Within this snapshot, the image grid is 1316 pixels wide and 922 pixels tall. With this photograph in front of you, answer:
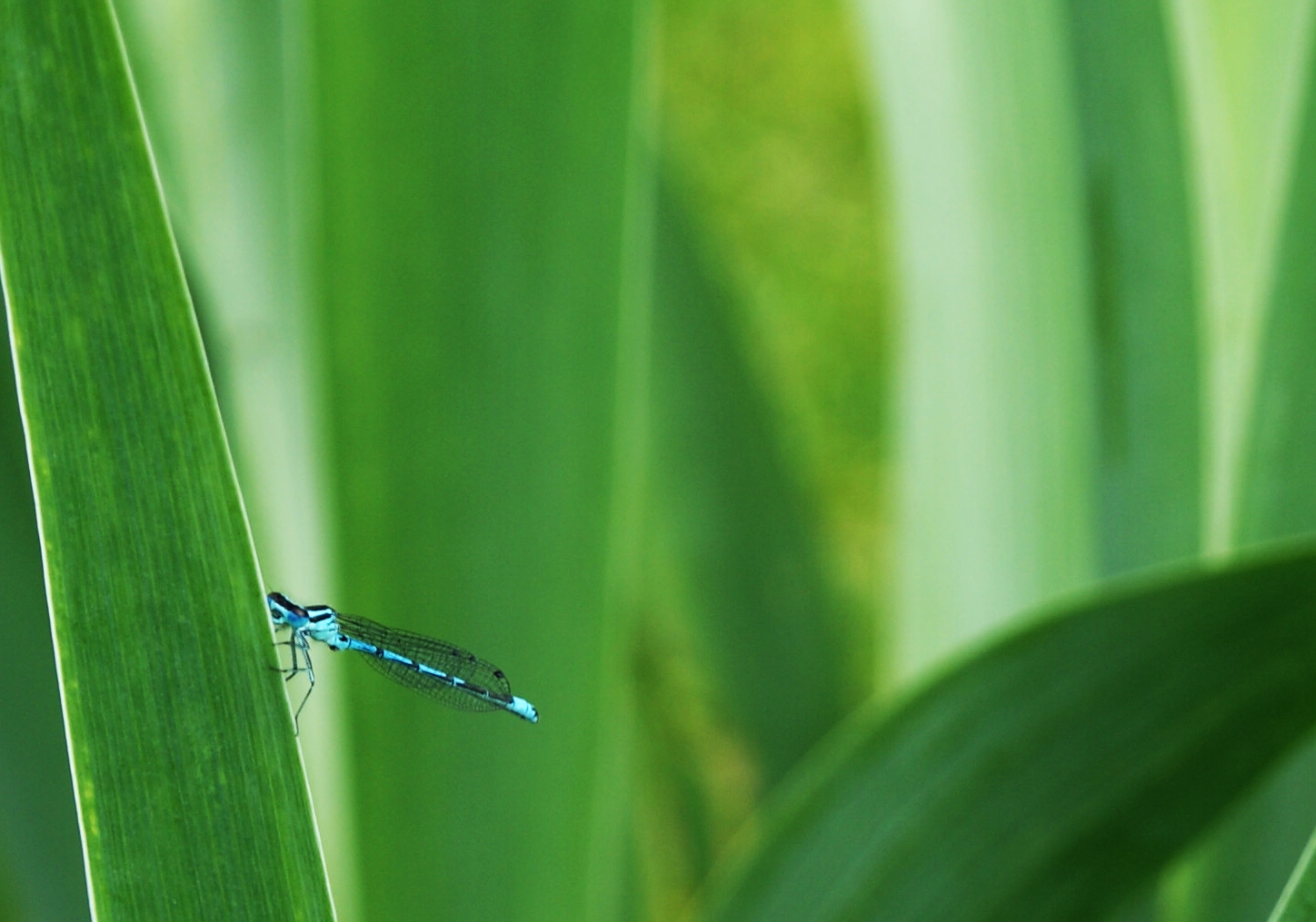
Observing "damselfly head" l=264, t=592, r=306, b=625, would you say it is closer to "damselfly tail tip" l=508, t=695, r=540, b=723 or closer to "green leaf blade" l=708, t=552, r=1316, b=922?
"damselfly tail tip" l=508, t=695, r=540, b=723

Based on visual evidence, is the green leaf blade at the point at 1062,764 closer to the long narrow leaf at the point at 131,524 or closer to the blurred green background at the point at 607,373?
the blurred green background at the point at 607,373

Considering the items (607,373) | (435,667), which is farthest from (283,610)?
(607,373)

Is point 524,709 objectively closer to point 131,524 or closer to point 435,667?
point 435,667

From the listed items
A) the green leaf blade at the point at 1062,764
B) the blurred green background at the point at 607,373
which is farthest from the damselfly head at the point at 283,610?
the green leaf blade at the point at 1062,764

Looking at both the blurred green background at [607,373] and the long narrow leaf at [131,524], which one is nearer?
the long narrow leaf at [131,524]

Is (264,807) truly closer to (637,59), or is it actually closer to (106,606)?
(106,606)

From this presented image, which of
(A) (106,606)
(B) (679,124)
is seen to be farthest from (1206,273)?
(B) (679,124)
